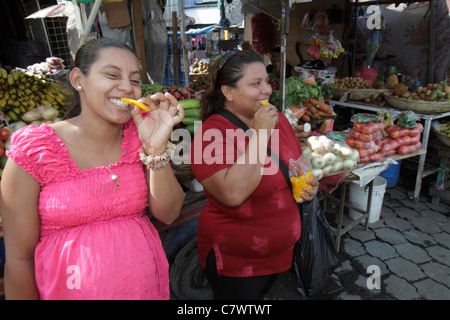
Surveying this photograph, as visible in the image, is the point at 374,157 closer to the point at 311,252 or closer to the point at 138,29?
the point at 311,252

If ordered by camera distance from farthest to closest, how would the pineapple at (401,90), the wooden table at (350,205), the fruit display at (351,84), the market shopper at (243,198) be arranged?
the fruit display at (351,84), the pineapple at (401,90), the wooden table at (350,205), the market shopper at (243,198)

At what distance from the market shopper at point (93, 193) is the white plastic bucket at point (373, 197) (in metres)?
3.12

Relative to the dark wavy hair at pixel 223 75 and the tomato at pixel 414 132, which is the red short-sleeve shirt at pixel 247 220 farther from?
the tomato at pixel 414 132

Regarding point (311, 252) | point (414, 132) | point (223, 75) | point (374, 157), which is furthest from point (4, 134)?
point (414, 132)

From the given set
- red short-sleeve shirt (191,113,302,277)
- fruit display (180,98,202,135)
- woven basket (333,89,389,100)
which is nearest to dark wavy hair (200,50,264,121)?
red short-sleeve shirt (191,113,302,277)

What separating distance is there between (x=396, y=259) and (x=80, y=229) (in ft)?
11.1

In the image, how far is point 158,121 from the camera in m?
1.29

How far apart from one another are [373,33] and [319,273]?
595 cm

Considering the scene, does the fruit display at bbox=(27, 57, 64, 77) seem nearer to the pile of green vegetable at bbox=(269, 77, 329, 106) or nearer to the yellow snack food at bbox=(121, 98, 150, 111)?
the pile of green vegetable at bbox=(269, 77, 329, 106)

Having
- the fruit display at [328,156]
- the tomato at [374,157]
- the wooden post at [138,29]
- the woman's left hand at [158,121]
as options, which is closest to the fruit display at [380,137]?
the tomato at [374,157]

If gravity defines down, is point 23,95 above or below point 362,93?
above

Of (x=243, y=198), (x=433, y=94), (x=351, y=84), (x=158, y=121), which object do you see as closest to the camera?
(x=158, y=121)

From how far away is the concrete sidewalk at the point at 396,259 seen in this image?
2.78 metres
